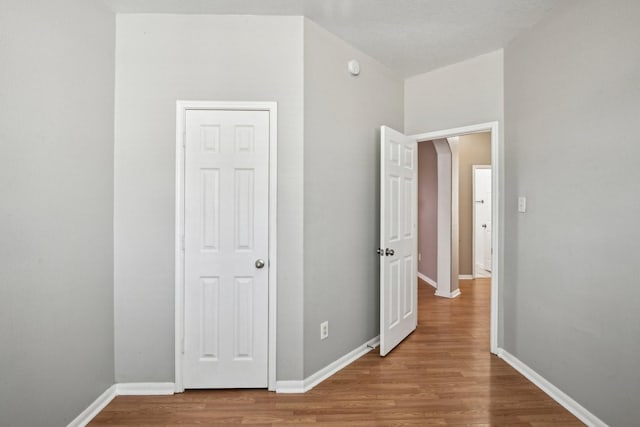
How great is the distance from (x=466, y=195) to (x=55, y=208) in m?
5.86

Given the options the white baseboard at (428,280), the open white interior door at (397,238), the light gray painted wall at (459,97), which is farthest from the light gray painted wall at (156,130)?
the white baseboard at (428,280)

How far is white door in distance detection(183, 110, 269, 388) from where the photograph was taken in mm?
2309

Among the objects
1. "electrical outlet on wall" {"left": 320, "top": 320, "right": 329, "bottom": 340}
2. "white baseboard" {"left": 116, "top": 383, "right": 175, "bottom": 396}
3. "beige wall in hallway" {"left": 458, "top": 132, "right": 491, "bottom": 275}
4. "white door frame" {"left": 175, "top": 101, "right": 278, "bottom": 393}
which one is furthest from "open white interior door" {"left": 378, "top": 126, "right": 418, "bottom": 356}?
"beige wall in hallway" {"left": 458, "top": 132, "right": 491, "bottom": 275}

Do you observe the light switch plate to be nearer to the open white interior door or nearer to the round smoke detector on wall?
the open white interior door

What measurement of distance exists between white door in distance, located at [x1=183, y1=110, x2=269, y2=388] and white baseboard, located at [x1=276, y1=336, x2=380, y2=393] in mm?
167

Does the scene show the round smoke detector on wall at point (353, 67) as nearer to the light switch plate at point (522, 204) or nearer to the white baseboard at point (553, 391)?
the light switch plate at point (522, 204)

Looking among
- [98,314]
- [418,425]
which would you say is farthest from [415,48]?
[98,314]

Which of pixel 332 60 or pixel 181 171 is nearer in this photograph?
pixel 181 171

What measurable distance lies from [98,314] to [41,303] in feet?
1.51

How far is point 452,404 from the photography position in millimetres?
2160

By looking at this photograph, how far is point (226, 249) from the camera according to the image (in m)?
2.33

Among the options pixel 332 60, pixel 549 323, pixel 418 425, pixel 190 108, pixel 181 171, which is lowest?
pixel 418 425

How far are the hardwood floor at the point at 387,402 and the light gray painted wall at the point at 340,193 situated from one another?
28cm

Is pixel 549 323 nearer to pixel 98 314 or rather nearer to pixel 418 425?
pixel 418 425
